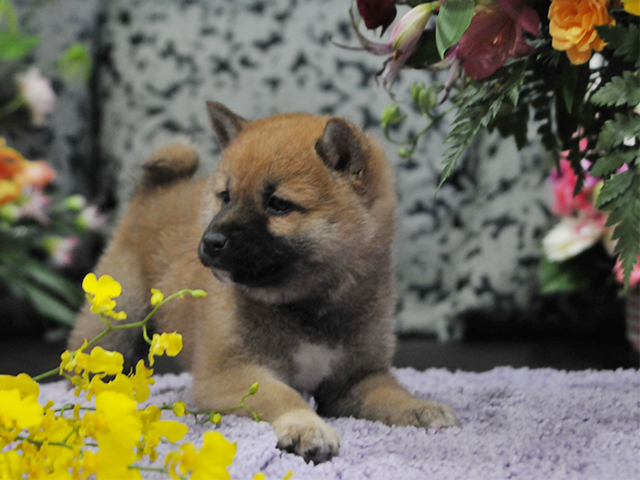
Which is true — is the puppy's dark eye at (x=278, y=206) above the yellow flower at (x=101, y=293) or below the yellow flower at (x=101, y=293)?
above

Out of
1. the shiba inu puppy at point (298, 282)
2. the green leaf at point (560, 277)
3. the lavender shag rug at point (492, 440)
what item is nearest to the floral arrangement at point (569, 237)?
the green leaf at point (560, 277)

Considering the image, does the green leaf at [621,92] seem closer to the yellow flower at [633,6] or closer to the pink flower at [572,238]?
the yellow flower at [633,6]

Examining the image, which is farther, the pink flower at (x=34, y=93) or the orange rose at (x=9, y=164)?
the pink flower at (x=34, y=93)

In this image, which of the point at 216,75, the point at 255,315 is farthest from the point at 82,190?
the point at 255,315

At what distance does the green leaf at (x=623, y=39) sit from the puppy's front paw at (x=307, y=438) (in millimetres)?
524

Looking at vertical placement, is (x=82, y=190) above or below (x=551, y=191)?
above

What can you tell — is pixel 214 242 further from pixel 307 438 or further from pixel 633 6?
pixel 633 6

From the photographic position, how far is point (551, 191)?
1734 mm

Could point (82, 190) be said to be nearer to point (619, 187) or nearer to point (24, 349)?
point (24, 349)

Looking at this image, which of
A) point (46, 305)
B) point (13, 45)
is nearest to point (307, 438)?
point (46, 305)

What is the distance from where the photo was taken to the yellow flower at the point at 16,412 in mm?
522

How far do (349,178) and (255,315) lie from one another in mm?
239

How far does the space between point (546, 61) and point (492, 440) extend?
46 centimetres

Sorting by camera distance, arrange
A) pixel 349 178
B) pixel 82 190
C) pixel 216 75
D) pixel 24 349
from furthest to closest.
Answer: pixel 82 190, pixel 216 75, pixel 24 349, pixel 349 178
